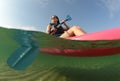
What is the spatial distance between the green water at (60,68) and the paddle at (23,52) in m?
0.05

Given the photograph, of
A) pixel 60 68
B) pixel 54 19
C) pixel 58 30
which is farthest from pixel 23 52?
pixel 54 19

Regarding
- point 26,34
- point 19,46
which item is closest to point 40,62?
point 19,46

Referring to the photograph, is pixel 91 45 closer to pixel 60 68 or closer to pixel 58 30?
pixel 60 68

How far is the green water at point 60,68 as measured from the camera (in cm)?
235

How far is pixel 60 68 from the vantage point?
2754 millimetres

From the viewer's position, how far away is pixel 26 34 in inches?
82.7

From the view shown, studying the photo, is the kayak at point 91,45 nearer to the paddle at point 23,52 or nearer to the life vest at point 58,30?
the paddle at point 23,52

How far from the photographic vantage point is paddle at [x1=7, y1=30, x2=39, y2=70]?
2.19m

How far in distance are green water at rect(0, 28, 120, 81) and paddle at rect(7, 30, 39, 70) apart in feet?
0.17

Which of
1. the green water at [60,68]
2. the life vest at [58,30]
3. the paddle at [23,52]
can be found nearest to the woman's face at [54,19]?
the life vest at [58,30]

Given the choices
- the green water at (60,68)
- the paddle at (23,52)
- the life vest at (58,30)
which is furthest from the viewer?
the life vest at (58,30)

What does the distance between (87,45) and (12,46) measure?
682 millimetres

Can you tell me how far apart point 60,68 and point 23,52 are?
634 millimetres

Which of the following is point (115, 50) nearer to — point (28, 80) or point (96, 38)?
point (96, 38)
